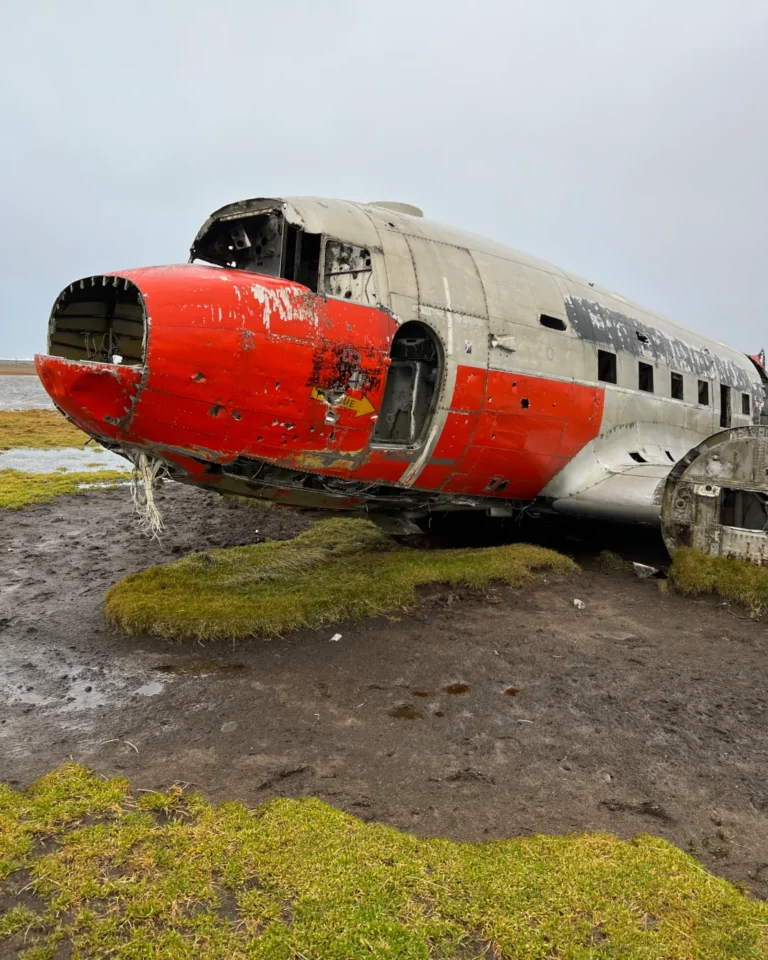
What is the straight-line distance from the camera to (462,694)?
542cm

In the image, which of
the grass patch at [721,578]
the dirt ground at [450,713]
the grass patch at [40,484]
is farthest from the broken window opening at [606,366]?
the grass patch at [40,484]

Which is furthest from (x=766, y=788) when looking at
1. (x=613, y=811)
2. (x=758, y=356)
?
(x=758, y=356)

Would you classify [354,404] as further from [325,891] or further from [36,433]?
[36,433]

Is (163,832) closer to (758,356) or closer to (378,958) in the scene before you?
(378,958)

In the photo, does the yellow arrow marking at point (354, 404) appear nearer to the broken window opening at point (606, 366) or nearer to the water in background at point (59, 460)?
the broken window opening at point (606, 366)

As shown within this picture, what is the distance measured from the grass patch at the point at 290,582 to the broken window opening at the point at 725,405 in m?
6.41

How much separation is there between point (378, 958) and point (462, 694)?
110 inches

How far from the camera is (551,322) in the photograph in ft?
29.5

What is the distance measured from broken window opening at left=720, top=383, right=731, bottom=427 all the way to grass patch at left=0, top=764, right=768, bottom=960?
38.5 ft

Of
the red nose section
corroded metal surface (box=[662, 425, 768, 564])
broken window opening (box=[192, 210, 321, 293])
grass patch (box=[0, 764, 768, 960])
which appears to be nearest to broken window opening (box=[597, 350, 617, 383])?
corroded metal surface (box=[662, 425, 768, 564])

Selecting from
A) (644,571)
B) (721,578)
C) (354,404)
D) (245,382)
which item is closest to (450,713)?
(354,404)

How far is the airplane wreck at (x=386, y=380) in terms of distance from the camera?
594cm

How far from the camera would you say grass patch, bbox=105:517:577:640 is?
6.73 meters

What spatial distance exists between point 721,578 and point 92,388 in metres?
7.77
